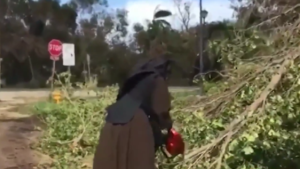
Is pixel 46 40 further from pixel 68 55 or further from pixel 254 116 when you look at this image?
pixel 254 116

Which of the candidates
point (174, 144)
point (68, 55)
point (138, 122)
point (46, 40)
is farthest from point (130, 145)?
point (46, 40)

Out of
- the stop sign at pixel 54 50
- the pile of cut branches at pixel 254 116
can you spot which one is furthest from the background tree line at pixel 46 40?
the pile of cut branches at pixel 254 116

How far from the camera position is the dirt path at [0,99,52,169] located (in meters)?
7.69

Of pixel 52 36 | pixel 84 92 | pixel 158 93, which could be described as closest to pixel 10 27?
pixel 52 36

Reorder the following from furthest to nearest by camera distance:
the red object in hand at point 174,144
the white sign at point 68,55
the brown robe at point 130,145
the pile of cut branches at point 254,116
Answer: the white sign at point 68,55 → the pile of cut branches at point 254,116 → the red object in hand at point 174,144 → the brown robe at point 130,145

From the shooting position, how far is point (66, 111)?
8.98m

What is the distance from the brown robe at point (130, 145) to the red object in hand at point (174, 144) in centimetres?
24

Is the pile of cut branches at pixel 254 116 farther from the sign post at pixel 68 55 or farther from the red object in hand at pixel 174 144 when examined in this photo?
the sign post at pixel 68 55

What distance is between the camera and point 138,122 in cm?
351

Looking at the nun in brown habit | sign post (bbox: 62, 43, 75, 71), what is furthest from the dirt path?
the nun in brown habit

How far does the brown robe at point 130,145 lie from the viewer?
3510 millimetres

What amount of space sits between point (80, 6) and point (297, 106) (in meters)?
46.7

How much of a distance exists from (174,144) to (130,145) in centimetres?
38

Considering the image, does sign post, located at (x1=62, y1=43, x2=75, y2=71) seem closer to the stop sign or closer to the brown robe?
the stop sign
